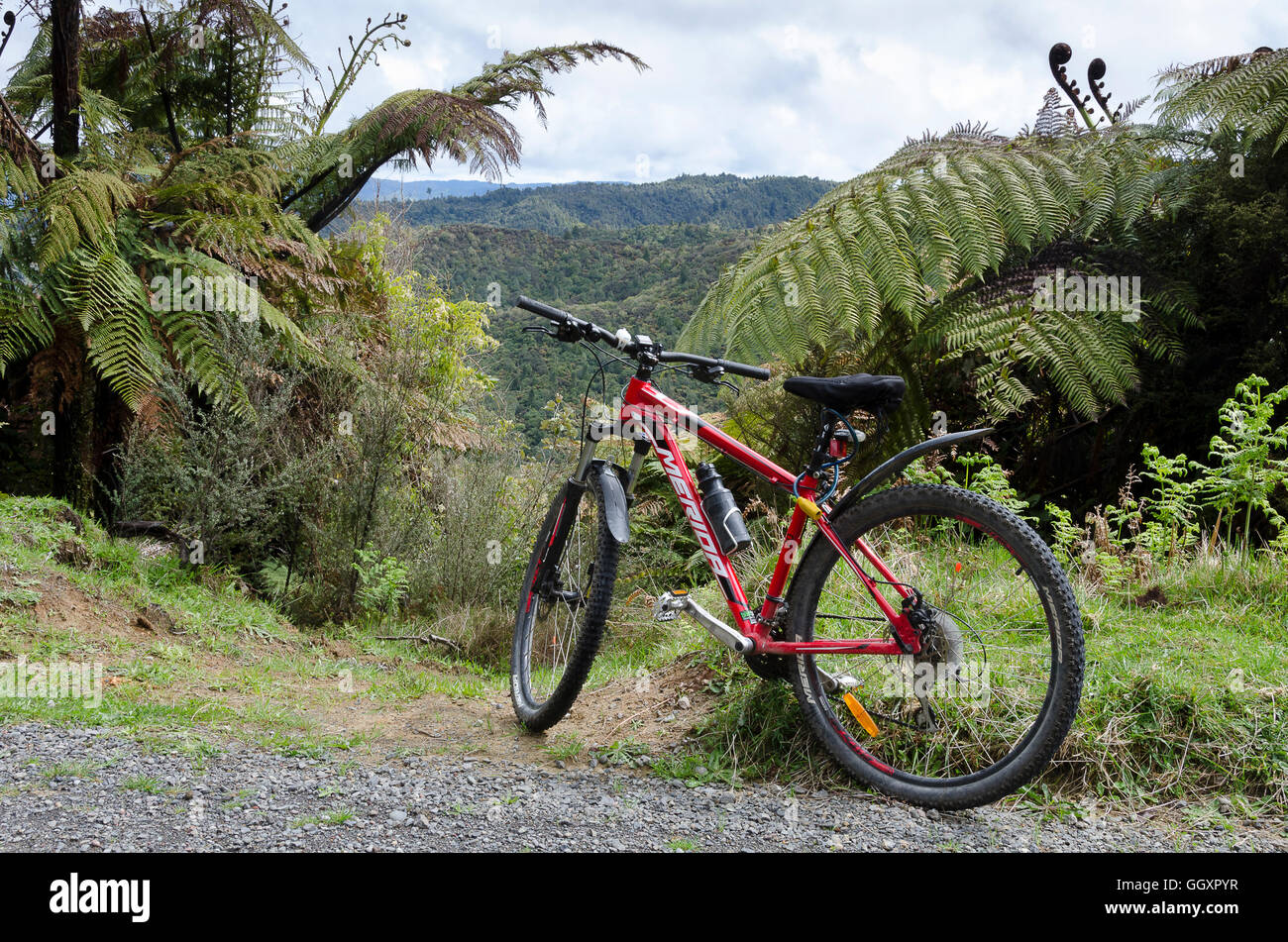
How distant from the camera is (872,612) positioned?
2.70m

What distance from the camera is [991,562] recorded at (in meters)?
3.09

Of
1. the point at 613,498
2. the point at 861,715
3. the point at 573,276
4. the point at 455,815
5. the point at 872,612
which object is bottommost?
the point at 455,815

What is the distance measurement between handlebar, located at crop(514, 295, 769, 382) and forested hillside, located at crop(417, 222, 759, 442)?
7.29m

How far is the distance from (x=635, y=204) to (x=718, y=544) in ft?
82.9

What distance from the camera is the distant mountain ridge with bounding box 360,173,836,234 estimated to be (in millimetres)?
23178

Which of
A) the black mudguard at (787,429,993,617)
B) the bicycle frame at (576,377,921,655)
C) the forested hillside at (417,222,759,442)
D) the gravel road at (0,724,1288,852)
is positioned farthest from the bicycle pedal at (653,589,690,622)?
the forested hillside at (417,222,759,442)

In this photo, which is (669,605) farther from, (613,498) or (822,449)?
(822,449)

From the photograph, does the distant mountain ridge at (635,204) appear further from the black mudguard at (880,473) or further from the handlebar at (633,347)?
the black mudguard at (880,473)

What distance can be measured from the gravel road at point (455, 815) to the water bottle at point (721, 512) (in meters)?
0.68

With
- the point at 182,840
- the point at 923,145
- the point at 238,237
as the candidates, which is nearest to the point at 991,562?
the point at 182,840

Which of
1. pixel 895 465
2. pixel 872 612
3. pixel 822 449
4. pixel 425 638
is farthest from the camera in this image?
pixel 425 638

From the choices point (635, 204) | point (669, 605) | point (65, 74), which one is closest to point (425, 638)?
point (669, 605)

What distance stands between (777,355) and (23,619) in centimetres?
359
